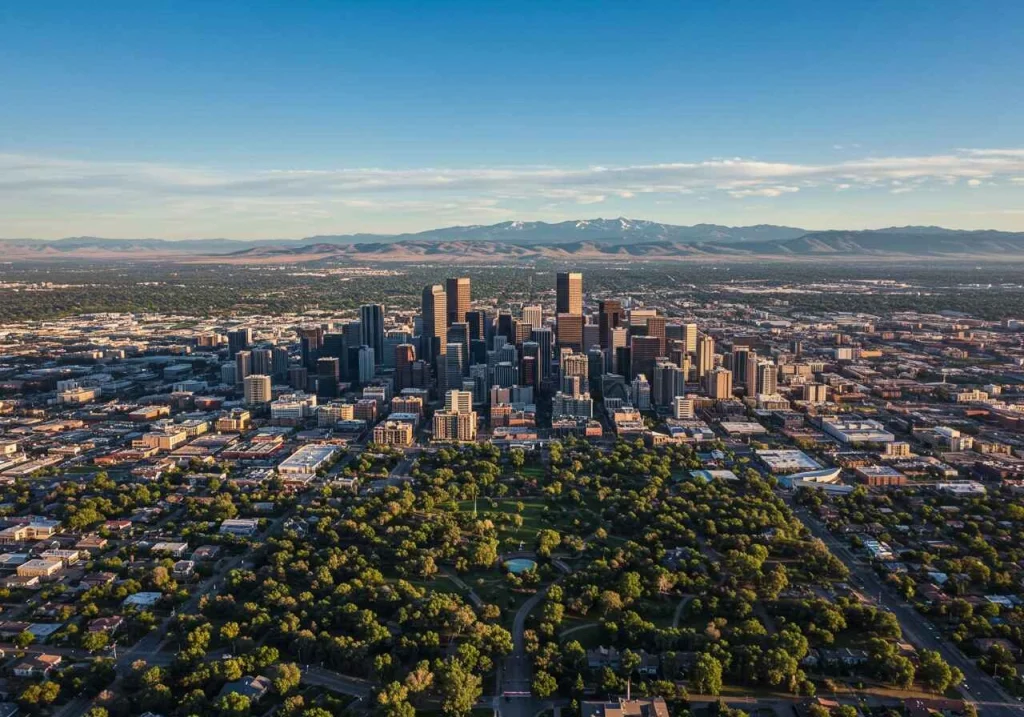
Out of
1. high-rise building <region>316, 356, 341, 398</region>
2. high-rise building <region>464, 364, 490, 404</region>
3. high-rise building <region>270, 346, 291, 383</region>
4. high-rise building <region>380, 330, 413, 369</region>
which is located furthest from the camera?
high-rise building <region>380, 330, 413, 369</region>

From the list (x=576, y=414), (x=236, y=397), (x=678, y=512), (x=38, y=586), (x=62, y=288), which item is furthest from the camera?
(x=62, y=288)

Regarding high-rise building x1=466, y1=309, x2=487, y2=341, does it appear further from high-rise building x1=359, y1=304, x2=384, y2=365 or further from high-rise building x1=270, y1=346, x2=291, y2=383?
high-rise building x1=270, y1=346, x2=291, y2=383

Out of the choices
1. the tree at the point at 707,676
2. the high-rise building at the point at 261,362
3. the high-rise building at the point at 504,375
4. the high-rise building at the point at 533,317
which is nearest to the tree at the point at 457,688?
the tree at the point at 707,676

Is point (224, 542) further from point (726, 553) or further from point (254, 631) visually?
point (726, 553)

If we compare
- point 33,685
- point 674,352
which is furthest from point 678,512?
point 674,352

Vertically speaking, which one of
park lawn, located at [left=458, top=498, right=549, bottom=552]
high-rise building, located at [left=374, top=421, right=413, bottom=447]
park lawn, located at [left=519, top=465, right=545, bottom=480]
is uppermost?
high-rise building, located at [left=374, top=421, right=413, bottom=447]

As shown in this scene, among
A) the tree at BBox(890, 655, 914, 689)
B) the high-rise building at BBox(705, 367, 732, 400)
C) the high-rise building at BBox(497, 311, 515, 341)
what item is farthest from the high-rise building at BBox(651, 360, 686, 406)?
the tree at BBox(890, 655, 914, 689)
